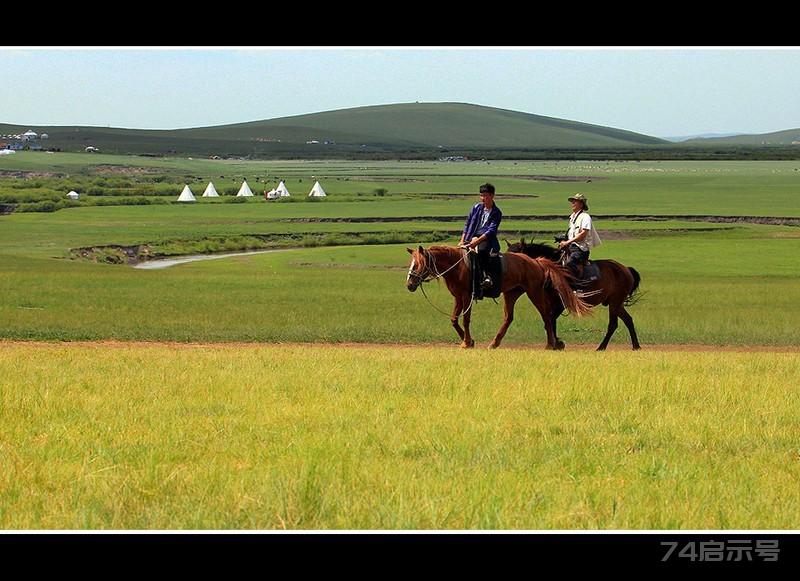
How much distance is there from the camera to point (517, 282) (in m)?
19.1

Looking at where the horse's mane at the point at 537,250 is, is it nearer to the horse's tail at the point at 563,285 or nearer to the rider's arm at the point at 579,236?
the horse's tail at the point at 563,285

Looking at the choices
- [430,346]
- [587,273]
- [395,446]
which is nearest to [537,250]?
[587,273]

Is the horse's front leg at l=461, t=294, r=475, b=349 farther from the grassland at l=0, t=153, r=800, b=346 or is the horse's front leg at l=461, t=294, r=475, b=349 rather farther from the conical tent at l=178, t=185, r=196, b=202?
the conical tent at l=178, t=185, r=196, b=202

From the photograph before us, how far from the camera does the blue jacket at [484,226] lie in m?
18.3

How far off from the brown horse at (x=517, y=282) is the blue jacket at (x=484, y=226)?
0.39m

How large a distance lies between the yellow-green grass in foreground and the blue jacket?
165 inches

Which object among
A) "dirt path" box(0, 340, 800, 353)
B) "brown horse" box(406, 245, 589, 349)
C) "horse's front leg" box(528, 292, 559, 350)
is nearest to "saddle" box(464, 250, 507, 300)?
"brown horse" box(406, 245, 589, 349)

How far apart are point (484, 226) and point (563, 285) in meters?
1.70

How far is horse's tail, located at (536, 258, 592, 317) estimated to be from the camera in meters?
18.9

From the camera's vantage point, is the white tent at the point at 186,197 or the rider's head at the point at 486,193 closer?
the rider's head at the point at 486,193

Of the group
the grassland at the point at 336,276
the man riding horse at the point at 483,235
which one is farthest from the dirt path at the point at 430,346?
the man riding horse at the point at 483,235

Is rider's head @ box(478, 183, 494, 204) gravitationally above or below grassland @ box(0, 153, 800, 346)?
above

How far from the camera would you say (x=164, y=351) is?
17438 mm
